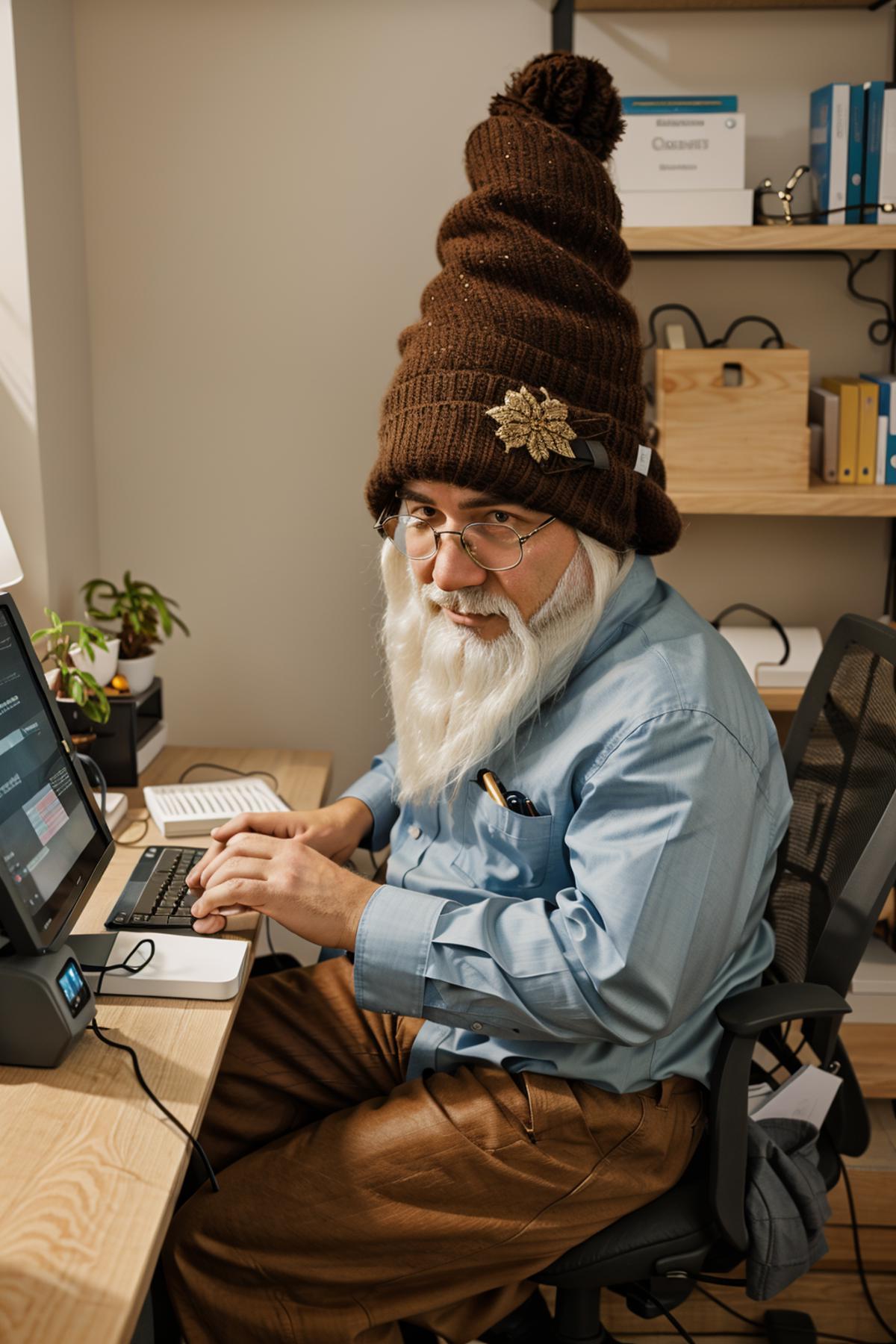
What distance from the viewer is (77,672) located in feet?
6.43

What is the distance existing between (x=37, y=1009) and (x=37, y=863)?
0.50 feet

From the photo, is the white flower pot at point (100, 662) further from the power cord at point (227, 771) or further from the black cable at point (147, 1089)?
the black cable at point (147, 1089)

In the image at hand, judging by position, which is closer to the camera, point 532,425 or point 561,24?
point 532,425

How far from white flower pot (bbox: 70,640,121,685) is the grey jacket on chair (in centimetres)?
132

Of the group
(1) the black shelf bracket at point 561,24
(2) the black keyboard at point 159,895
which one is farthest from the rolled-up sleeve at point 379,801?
(1) the black shelf bracket at point 561,24

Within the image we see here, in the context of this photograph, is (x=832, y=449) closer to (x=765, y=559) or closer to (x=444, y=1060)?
(x=765, y=559)

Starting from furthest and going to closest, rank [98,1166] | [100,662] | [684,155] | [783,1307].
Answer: [684,155]
[100,662]
[783,1307]
[98,1166]

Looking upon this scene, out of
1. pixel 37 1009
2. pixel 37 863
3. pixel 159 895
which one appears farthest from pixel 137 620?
pixel 37 1009

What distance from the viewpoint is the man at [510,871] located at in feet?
4.28

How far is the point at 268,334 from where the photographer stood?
8.36 feet

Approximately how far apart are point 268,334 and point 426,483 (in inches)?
47.9

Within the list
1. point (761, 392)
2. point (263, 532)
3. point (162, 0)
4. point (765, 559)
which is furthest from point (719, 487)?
point (162, 0)

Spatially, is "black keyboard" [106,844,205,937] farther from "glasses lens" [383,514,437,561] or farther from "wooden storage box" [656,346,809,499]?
"wooden storage box" [656,346,809,499]

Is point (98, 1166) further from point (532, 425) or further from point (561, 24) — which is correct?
point (561, 24)
